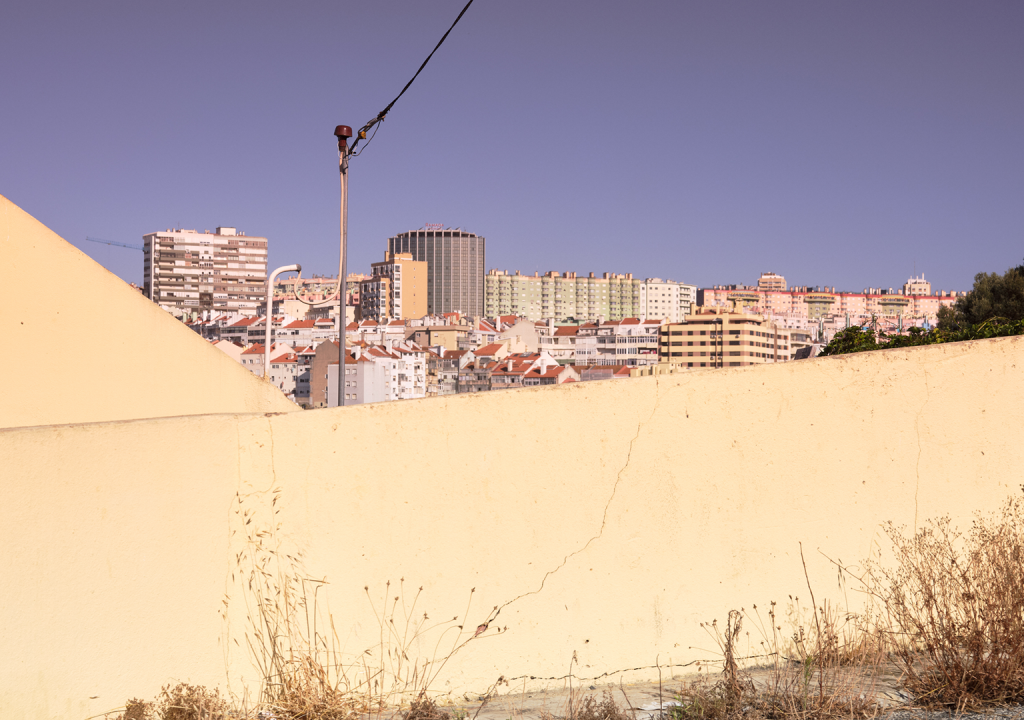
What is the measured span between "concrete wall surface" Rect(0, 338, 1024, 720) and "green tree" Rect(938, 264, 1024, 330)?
18816 millimetres

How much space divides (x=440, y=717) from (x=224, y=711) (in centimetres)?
89

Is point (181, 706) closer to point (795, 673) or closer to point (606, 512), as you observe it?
point (606, 512)

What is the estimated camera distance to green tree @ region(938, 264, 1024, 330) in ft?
69.0

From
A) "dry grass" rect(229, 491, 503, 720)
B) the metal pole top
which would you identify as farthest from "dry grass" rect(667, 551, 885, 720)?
the metal pole top

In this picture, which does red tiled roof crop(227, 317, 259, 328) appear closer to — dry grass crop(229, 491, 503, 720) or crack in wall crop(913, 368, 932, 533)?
dry grass crop(229, 491, 503, 720)

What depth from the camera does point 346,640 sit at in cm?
361

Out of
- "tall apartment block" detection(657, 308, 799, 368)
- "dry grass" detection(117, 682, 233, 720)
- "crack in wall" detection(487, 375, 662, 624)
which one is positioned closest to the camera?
"dry grass" detection(117, 682, 233, 720)

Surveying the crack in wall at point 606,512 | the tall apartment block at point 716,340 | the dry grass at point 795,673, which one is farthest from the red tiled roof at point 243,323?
the dry grass at point 795,673

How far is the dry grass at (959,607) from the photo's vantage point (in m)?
3.49

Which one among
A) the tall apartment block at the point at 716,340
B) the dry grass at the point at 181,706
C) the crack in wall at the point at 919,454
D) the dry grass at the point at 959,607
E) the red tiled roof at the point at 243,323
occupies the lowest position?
the dry grass at the point at 181,706

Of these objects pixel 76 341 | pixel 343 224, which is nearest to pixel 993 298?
pixel 343 224

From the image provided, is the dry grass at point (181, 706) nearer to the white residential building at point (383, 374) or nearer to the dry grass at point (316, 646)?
the dry grass at point (316, 646)

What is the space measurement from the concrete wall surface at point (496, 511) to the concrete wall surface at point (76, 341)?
1.67m

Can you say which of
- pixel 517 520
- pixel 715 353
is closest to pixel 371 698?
pixel 517 520
